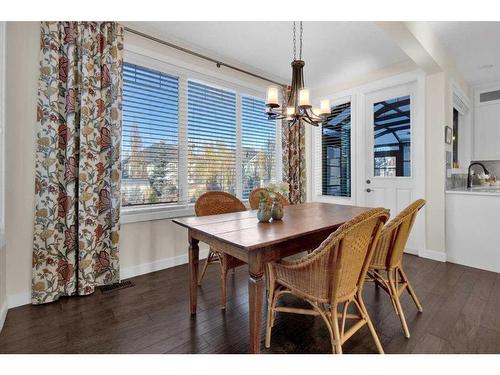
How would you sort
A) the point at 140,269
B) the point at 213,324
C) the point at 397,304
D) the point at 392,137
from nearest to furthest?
the point at 397,304
the point at 213,324
the point at 140,269
the point at 392,137

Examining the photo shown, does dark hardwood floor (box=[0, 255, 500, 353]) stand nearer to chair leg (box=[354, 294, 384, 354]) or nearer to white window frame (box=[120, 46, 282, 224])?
chair leg (box=[354, 294, 384, 354])

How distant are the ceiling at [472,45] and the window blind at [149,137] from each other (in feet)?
9.76

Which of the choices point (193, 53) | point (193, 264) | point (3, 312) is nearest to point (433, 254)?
point (193, 264)

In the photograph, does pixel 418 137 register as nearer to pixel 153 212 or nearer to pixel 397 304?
pixel 397 304

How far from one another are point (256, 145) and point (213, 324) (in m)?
2.72

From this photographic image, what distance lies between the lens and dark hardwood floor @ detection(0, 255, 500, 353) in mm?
1595

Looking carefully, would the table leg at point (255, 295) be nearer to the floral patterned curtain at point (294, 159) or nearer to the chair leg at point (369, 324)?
the chair leg at point (369, 324)

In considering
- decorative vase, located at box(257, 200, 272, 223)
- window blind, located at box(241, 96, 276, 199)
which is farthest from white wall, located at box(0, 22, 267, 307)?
window blind, located at box(241, 96, 276, 199)

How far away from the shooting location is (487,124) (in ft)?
13.2

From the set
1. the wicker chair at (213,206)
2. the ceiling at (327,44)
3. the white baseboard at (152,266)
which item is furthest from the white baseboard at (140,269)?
the ceiling at (327,44)

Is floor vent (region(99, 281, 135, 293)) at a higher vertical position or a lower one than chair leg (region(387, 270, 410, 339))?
lower
